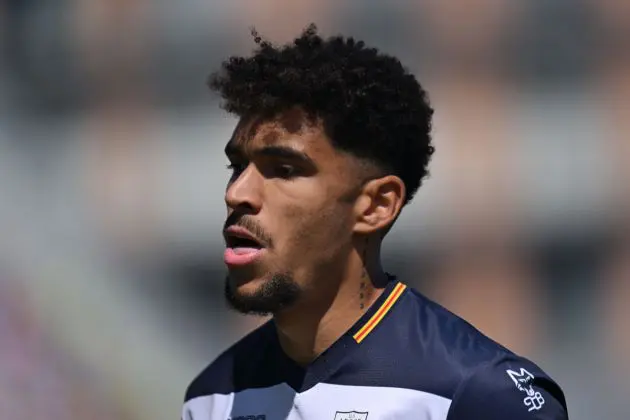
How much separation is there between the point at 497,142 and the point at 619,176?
19.9 inches

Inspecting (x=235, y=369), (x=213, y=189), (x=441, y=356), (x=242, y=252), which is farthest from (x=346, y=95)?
(x=213, y=189)

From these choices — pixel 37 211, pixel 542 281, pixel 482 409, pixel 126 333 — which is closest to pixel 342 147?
pixel 482 409

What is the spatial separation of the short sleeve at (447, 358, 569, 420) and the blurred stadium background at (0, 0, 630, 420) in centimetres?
216

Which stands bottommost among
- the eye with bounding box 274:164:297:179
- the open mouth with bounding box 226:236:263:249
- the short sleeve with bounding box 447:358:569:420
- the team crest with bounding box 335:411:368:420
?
the team crest with bounding box 335:411:368:420

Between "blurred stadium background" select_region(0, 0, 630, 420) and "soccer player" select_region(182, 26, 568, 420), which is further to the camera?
"blurred stadium background" select_region(0, 0, 630, 420)

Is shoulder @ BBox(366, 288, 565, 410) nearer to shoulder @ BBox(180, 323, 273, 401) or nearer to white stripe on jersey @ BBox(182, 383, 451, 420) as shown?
white stripe on jersey @ BBox(182, 383, 451, 420)

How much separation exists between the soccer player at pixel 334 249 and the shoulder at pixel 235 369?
0.12ft

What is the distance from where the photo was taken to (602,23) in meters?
4.30

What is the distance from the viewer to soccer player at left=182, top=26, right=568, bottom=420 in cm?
195

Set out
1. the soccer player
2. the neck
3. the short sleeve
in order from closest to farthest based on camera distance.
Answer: the short sleeve, the soccer player, the neck

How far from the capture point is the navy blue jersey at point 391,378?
1.86 m

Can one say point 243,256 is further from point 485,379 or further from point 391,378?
point 485,379

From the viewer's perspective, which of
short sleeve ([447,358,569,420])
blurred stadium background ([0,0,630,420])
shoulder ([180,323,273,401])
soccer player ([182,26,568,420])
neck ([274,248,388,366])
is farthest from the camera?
blurred stadium background ([0,0,630,420])

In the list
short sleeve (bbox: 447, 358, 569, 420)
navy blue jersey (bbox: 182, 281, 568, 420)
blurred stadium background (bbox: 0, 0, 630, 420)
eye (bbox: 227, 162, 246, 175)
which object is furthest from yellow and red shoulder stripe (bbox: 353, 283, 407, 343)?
blurred stadium background (bbox: 0, 0, 630, 420)
